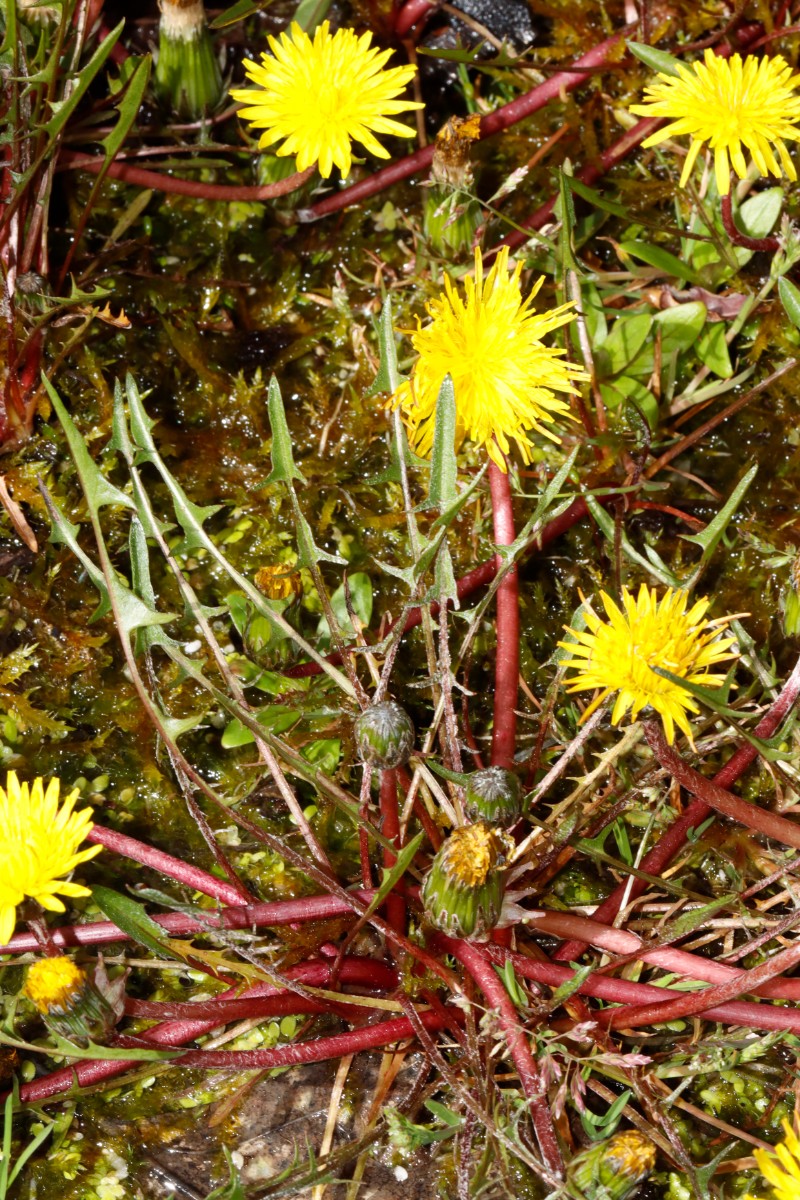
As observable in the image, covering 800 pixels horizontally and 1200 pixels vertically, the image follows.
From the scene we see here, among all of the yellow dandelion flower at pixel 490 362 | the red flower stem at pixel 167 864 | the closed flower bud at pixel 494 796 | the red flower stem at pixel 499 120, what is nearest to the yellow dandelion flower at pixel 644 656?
the closed flower bud at pixel 494 796

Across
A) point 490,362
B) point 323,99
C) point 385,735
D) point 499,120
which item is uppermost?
point 499,120

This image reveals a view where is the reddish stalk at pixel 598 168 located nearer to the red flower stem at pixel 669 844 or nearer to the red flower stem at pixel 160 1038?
the red flower stem at pixel 669 844

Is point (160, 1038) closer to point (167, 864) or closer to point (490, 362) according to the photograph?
point (167, 864)

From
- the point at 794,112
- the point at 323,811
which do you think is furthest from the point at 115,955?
the point at 794,112

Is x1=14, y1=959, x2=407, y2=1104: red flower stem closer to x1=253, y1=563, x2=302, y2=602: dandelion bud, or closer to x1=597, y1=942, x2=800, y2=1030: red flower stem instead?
x1=597, y1=942, x2=800, y2=1030: red flower stem

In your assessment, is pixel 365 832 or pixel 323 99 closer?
pixel 365 832

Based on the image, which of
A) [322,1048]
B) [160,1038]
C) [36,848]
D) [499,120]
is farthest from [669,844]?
[499,120]

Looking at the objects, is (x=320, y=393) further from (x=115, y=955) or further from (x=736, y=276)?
(x=115, y=955)
